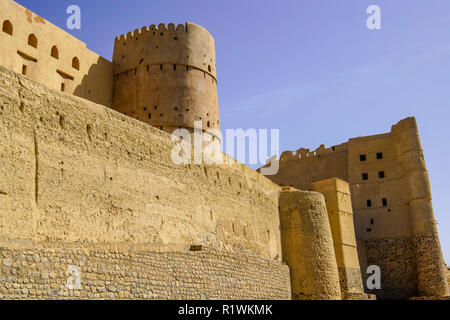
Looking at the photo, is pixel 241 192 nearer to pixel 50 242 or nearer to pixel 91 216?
pixel 91 216

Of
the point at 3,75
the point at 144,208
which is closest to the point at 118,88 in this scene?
the point at 144,208

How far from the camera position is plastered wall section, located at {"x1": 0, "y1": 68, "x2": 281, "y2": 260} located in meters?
9.18

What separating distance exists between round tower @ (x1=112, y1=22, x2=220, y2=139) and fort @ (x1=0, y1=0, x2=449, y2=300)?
0.17 ft

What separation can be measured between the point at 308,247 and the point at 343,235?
14.7 feet

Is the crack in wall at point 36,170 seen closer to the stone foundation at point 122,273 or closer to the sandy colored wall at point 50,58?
the stone foundation at point 122,273

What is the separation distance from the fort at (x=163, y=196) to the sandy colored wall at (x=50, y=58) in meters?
0.05

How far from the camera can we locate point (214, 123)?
71.4 feet

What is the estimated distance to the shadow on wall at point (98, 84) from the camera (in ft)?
64.4

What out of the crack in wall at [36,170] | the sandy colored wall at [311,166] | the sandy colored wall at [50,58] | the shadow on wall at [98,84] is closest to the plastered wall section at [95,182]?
the crack in wall at [36,170]

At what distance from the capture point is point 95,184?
10.6 metres

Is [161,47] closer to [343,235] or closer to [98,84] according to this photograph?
[98,84]

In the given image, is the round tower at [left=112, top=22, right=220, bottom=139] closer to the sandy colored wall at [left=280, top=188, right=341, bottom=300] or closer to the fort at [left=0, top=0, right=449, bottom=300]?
the fort at [left=0, top=0, right=449, bottom=300]

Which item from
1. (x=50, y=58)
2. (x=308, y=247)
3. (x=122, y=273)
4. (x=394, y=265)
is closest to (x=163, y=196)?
(x=122, y=273)
